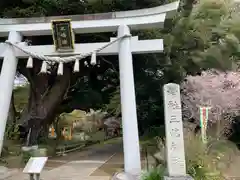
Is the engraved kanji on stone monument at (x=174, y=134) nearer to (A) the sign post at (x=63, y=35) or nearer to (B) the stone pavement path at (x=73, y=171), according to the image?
(B) the stone pavement path at (x=73, y=171)

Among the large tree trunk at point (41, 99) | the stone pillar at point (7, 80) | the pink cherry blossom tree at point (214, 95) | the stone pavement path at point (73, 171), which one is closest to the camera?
the stone pavement path at point (73, 171)

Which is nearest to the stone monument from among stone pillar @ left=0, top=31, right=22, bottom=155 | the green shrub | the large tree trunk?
the green shrub

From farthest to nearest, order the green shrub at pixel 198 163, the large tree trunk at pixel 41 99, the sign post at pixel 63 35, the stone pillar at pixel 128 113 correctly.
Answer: the large tree trunk at pixel 41 99 → the sign post at pixel 63 35 → the stone pillar at pixel 128 113 → the green shrub at pixel 198 163

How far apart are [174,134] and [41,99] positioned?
25.7 feet

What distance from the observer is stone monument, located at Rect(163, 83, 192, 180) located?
5.97m

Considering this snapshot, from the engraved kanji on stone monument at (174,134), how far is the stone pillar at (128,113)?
5.32 feet

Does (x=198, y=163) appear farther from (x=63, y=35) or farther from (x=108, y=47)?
(x=63, y=35)

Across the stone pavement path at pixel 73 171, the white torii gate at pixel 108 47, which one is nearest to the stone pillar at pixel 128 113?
the white torii gate at pixel 108 47

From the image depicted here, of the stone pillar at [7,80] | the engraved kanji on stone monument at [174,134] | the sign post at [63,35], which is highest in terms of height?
the sign post at [63,35]

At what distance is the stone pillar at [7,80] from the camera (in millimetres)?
8297

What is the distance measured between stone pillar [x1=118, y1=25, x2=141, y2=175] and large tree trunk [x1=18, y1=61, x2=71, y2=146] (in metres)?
5.07

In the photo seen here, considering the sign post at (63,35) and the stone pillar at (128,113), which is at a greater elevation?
the sign post at (63,35)

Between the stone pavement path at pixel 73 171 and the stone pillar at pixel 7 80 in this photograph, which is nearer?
the stone pavement path at pixel 73 171

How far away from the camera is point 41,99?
41.0 ft
